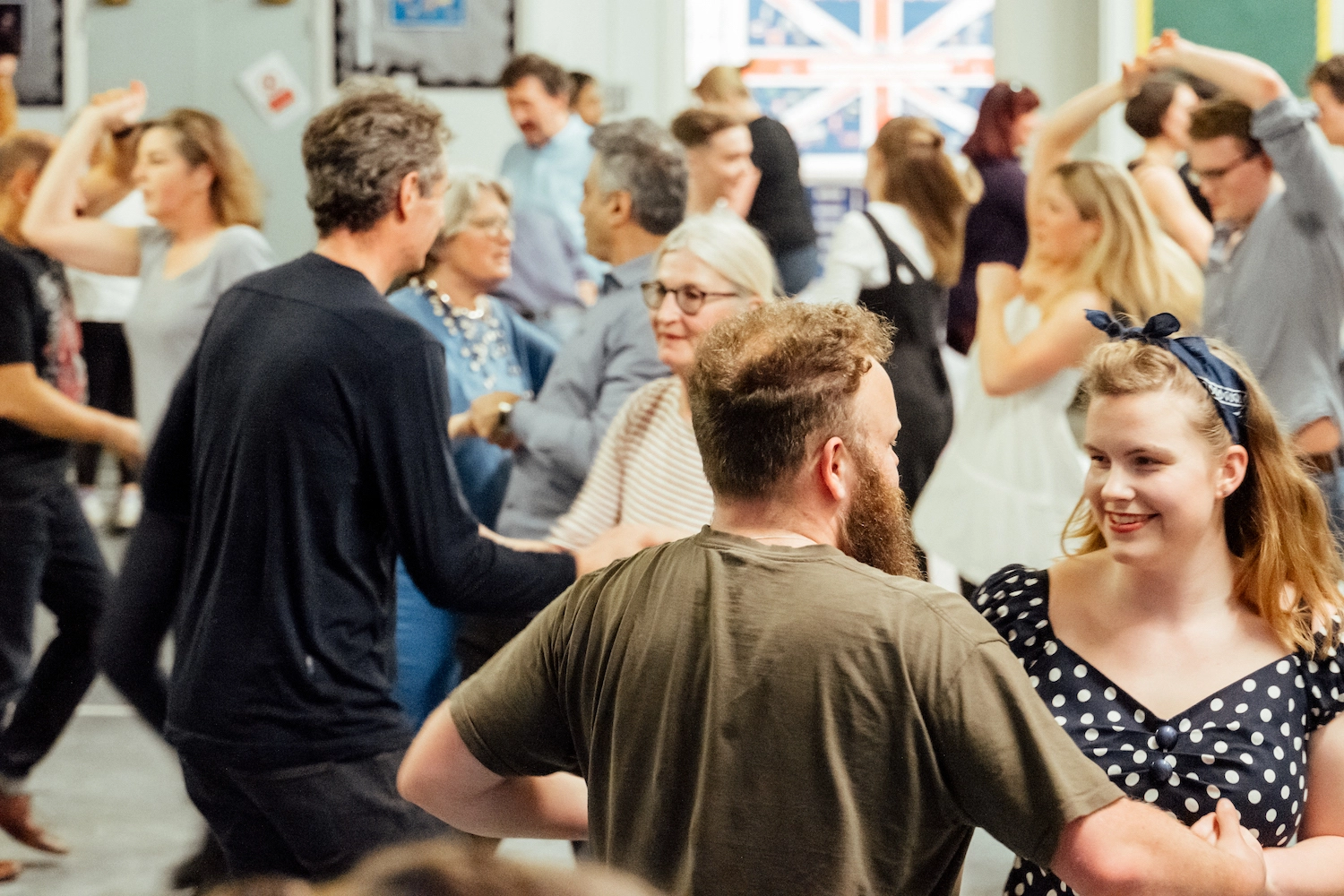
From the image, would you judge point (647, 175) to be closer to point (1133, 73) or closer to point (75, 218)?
point (1133, 73)

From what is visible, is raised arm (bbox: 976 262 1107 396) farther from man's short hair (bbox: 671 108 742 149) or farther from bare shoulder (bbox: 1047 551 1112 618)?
bare shoulder (bbox: 1047 551 1112 618)

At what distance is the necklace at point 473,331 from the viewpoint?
10.2 feet

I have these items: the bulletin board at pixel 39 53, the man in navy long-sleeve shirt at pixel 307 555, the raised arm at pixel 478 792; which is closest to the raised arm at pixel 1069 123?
the man in navy long-sleeve shirt at pixel 307 555

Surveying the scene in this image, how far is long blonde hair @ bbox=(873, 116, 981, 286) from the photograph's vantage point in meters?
3.98

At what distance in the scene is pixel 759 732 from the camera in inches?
48.4

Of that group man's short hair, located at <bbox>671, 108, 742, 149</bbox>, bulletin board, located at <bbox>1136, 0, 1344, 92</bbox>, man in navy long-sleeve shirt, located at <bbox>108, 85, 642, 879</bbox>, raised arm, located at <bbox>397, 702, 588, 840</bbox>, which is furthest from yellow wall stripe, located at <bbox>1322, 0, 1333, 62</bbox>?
raised arm, located at <bbox>397, 702, 588, 840</bbox>

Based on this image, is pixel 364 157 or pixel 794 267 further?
pixel 794 267

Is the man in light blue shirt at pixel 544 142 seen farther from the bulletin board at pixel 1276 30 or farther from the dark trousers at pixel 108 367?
the bulletin board at pixel 1276 30

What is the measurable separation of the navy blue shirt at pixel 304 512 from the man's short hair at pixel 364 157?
11cm

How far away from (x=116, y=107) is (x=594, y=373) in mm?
1805

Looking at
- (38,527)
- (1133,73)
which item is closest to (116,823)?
(38,527)

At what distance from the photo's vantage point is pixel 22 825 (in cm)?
329

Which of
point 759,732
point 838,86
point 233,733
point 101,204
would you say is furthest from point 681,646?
point 838,86

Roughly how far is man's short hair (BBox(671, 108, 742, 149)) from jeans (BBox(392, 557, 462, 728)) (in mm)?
1775
